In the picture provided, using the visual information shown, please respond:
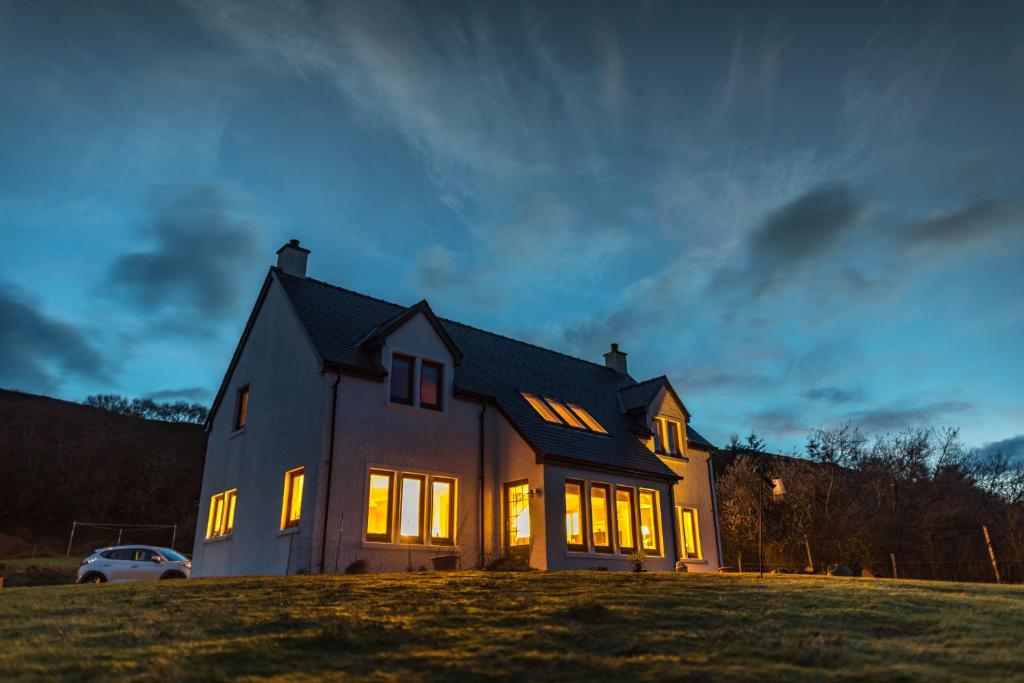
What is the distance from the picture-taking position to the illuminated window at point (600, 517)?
21.2 metres

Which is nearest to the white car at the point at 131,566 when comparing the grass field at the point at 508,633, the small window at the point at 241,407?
the small window at the point at 241,407


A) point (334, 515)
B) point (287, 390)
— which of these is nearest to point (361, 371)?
point (287, 390)

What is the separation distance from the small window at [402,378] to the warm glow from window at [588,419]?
7.19 meters

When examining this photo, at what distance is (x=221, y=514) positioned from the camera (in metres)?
21.7

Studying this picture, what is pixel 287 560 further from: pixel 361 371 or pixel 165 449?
pixel 165 449

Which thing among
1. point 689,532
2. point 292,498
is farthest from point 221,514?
point 689,532

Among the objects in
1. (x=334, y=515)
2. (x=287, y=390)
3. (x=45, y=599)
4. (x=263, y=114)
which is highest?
→ (x=263, y=114)

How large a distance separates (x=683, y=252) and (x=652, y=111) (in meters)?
11.8

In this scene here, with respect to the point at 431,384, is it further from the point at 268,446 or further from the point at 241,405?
the point at 241,405

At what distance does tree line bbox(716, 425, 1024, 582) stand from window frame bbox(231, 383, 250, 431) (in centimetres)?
1909

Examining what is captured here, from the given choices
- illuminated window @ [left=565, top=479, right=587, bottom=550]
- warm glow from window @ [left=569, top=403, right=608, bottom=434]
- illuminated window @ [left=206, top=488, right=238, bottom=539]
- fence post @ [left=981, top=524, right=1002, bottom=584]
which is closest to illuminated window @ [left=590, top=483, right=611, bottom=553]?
illuminated window @ [left=565, top=479, right=587, bottom=550]

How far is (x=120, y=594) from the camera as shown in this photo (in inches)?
513

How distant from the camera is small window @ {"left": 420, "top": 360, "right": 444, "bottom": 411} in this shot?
2066 cm

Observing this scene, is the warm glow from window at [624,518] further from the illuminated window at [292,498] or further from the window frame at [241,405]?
the window frame at [241,405]
